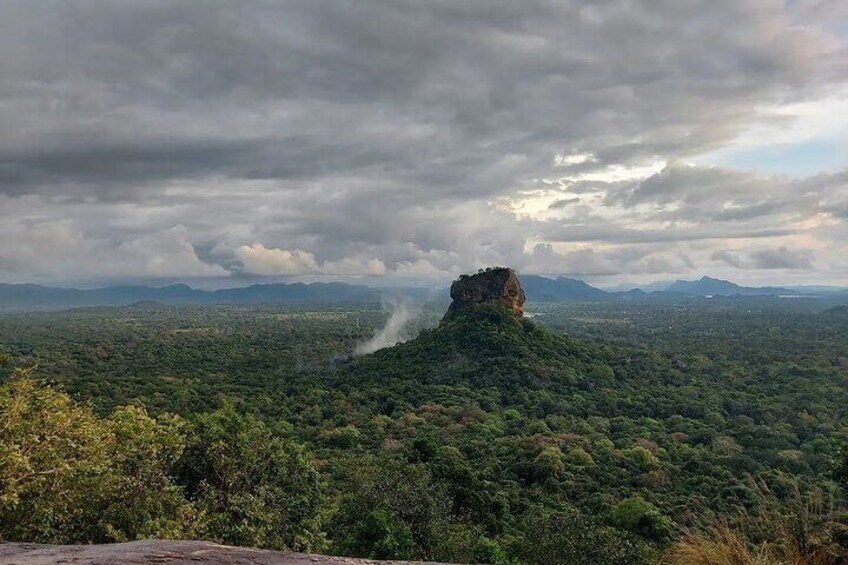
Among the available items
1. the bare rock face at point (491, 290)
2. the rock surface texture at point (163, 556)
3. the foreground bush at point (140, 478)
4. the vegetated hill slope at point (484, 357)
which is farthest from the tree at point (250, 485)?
the bare rock face at point (491, 290)

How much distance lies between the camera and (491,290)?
98.8 meters

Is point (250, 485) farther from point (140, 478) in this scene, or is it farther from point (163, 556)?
point (163, 556)

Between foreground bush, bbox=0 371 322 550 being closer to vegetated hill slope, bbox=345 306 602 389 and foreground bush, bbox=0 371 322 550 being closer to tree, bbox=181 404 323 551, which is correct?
tree, bbox=181 404 323 551

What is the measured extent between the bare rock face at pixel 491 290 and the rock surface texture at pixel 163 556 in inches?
3600

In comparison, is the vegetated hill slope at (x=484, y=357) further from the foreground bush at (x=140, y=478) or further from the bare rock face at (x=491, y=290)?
the foreground bush at (x=140, y=478)

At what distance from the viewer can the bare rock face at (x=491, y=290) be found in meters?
98.2

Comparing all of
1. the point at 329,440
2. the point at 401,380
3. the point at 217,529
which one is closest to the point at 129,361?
the point at 401,380

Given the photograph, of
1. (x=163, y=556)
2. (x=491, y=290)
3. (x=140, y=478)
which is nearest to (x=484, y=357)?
(x=491, y=290)

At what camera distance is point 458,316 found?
98.1 m

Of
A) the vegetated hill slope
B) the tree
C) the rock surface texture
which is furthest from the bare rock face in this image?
the rock surface texture

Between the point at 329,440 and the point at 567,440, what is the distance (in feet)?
67.8

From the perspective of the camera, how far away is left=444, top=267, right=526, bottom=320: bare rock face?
98250mm

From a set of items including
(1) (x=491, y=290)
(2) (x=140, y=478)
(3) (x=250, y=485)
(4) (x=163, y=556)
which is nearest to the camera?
(4) (x=163, y=556)

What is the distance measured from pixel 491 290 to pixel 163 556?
93002 millimetres
